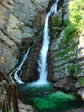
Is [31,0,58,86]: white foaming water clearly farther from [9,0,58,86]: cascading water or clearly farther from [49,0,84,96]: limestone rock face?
[49,0,84,96]: limestone rock face

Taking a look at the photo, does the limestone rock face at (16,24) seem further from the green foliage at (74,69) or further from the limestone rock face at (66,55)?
the green foliage at (74,69)

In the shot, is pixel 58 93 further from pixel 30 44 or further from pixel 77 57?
pixel 30 44

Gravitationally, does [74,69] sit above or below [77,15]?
below

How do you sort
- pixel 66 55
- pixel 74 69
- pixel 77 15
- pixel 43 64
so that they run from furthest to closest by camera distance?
pixel 43 64, pixel 77 15, pixel 66 55, pixel 74 69

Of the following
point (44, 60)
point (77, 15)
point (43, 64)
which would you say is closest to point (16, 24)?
point (44, 60)

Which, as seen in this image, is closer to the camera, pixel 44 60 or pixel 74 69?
pixel 74 69

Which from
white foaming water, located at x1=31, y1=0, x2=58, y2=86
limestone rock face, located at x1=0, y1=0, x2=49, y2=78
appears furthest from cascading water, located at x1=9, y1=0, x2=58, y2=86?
limestone rock face, located at x1=0, y1=0, x2=49, y2=78

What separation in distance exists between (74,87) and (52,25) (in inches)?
495

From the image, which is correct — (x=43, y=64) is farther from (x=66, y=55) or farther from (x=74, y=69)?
(x=74, y=69)

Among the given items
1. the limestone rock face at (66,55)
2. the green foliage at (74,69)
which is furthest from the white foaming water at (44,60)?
the green foliage at (74,69)

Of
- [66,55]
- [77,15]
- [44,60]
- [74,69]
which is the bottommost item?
[74,69]

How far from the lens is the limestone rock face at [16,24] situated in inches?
821

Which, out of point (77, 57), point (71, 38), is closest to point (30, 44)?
point (71, 38)

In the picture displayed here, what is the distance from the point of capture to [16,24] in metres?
23.0
